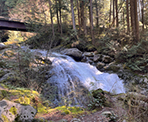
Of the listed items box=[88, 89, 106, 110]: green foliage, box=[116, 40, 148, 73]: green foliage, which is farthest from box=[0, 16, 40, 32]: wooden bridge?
box=[88, 89, 106, 110]: green foliage

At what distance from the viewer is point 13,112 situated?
2902 mm

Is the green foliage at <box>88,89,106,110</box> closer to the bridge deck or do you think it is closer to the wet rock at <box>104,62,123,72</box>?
the wet rock at <box>104,62,123,72</box>

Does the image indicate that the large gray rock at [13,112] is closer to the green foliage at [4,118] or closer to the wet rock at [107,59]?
the green foliage at [4,118]

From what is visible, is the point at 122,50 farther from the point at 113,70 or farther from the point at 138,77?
the point at 138,77

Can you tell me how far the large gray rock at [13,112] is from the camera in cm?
267

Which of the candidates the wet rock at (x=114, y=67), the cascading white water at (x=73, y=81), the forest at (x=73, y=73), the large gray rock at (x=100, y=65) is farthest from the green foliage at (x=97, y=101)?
the large gray rock at (x=100, y=65)

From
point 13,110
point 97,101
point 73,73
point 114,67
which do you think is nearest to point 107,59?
point 114,67

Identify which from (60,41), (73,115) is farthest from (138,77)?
(60,41)

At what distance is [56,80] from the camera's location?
7785mm

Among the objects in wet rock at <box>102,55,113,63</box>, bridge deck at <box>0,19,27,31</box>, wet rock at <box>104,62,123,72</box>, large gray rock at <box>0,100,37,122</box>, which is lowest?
wet rock at <box>104,62,123,72</box>

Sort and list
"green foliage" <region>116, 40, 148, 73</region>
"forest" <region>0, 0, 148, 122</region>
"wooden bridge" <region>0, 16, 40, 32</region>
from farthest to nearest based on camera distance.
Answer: "wooden bridge" <region>0, 16, 40, 32</region> → "green foliage" <region>116, 40, 148, 73</region> → "forest" <region>0, 0, 148, 122</region>

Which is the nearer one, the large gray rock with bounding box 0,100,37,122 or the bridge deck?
the large gray rock with bounding box 0,100,37,122

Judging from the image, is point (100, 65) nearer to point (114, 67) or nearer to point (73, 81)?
point (114, 67)

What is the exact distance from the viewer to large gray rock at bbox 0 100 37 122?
2.67m
